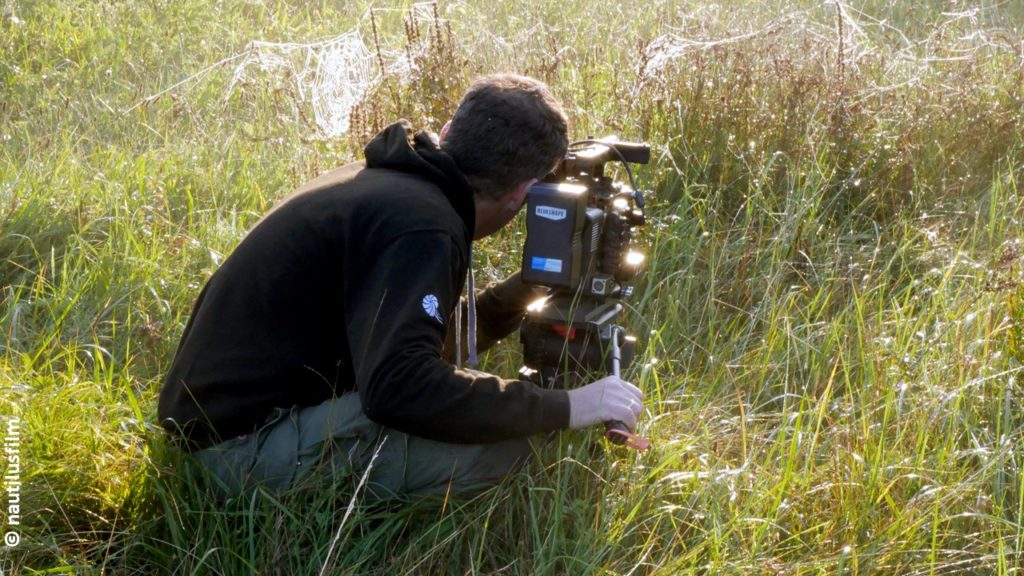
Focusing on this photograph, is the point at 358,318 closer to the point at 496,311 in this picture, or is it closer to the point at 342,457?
the point at 342,457

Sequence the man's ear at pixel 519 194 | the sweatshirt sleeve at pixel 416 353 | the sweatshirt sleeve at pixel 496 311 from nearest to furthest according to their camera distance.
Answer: the sweatshirt sleeve at pixel 416 353
the man's ear at pixel 519 194
the sweatshirt sleeve at pixel 496 311

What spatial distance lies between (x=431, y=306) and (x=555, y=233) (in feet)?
1.46

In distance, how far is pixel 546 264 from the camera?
298 cm

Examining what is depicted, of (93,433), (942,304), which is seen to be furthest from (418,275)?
(942,304)

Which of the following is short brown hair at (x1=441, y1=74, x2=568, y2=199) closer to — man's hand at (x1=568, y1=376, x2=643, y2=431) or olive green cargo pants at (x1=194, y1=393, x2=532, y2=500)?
man's hand at (x1=568, y1=376, x2=643, y2=431)

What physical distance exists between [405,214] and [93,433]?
115 centimetres

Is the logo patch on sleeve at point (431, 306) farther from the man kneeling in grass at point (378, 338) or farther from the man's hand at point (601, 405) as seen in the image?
the man's hand at point (601, 405)

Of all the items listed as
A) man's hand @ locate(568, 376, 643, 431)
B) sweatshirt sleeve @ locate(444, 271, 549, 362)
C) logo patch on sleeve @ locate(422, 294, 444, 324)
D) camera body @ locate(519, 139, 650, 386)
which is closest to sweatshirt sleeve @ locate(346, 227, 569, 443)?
logo patch on sleeve @ locate(422, 294, 444, 324)

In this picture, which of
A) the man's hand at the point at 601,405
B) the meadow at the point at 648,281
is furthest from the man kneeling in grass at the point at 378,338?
the meadow at the point at 648,281

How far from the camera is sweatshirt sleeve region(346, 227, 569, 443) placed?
8.75 feet

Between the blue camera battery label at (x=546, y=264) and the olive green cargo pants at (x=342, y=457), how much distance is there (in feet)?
1.65

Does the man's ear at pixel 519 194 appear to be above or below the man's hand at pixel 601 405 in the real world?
above

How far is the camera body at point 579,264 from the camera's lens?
2.95 m

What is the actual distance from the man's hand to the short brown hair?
2.03 feet
